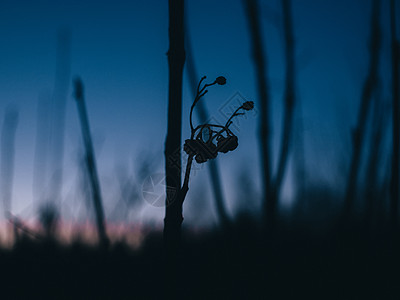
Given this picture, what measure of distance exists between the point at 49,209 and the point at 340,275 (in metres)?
1.96

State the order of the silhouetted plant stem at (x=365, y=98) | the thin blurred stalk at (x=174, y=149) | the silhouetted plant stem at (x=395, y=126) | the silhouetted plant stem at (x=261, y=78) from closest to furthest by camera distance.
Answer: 1. the thin blurred stalk at (x=174, y=149)
2. the silhouetted plant stem at (x=395, y=126)
3. the silhouetted plant stem at (x=261, y=78)
4. the silhouetted plant stem at (x=365, y=98)

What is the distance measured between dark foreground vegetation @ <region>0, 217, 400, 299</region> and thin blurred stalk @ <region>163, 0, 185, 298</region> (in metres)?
0.76

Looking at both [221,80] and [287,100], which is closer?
[221,80]

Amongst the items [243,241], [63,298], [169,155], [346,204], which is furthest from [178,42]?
[243,241]

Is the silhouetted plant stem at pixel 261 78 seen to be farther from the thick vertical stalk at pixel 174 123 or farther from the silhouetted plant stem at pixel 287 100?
the thick vertical stalk at pixel 174 123

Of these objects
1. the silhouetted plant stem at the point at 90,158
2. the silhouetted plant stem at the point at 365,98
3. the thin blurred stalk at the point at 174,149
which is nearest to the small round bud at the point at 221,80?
the thin blurred stalk at the point at 174,149

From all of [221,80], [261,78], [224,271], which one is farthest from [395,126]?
[224,271]

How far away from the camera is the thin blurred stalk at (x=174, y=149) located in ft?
1.30

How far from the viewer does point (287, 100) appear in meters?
1.27

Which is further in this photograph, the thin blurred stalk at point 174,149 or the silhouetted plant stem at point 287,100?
the silhouetted plant stem at point 287,100

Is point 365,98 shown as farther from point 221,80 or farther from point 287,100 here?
point 221,80

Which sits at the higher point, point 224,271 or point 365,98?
point 365,98

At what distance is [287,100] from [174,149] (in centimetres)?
93

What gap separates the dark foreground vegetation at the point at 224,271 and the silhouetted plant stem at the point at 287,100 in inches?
8.2
